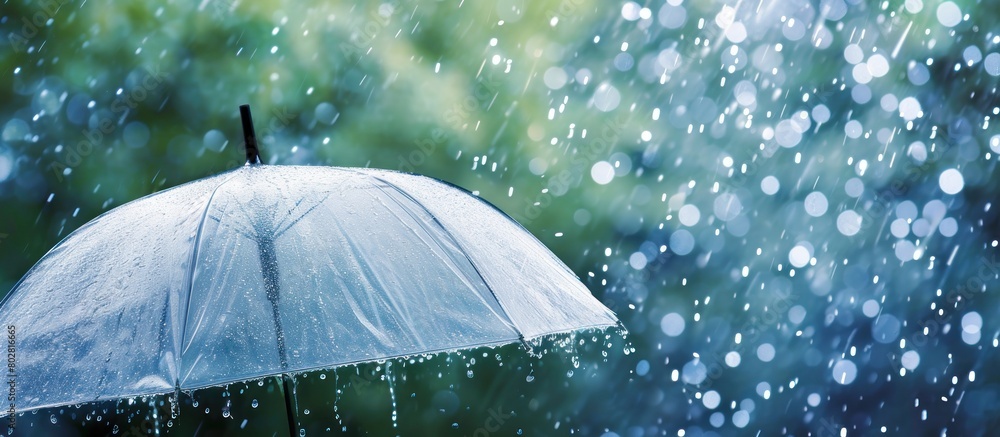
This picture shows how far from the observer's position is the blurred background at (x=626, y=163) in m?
4.40

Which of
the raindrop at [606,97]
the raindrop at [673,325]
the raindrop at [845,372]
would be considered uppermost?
the raindrop at [606,97]

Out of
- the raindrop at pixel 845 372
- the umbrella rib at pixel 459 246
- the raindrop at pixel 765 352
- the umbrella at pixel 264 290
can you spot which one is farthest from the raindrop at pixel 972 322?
the umbrella rib at pixel 459 246

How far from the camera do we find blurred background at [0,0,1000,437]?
4.40m

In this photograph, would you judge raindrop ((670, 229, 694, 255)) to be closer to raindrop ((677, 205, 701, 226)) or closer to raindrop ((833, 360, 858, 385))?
raindrop ((677, 205, 701, 226))

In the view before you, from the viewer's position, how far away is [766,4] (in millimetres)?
5699

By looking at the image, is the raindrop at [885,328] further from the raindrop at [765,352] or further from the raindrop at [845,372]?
the raindrop at [765,352]

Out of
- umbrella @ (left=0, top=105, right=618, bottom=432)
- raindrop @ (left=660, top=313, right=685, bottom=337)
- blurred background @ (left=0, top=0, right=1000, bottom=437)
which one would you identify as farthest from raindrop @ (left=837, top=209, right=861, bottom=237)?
umbrella @ (left=0, top=105, right=618, bottom=432)

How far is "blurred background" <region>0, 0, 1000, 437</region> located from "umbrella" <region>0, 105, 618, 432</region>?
2.80 metres

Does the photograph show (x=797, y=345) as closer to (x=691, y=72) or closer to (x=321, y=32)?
(x=691, y=72)

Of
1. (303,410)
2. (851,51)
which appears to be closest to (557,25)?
(851,51)

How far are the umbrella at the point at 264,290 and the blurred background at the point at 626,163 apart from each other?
2.80m

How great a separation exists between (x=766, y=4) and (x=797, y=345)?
2054mm

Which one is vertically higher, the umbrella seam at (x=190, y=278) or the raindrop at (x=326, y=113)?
the umbrella seam at (x=190, y=278)

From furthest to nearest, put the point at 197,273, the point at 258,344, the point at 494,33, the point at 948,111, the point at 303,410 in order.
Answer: the point at 948,111 → the point at 494,33 → the point at 303,410 → the point at 197,273 → the point at 258,344
